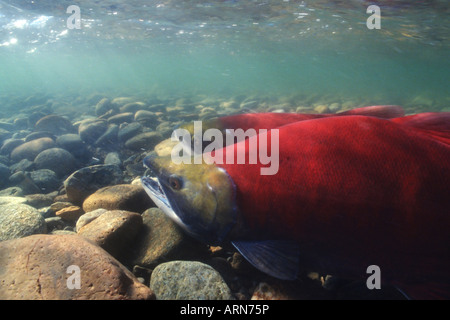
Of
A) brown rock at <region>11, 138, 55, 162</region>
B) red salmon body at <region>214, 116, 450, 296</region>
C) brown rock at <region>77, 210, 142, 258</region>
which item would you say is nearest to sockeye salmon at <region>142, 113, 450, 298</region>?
red salmon body at <region>214, 116, 450, 296</region>

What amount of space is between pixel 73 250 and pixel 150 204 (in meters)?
1.33

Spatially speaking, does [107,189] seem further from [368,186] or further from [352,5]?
[352,5]

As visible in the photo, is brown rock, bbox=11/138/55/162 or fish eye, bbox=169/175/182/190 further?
brown rock, bbox=11/138/55/162

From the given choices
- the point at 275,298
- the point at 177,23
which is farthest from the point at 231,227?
the point at 177,23

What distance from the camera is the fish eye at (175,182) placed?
1.72m

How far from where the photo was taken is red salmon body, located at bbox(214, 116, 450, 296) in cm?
139

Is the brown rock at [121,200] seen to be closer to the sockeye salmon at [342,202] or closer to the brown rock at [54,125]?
the sockeye salmon at [342,202]

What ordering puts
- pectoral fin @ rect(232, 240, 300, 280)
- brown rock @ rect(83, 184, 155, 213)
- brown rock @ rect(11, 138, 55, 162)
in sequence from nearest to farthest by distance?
pectoral fin @ rect(232, 240, 300, 280)
brown rock @ rect(83, 184, 155, 213)
brown rock @ rect(11, 138, 55, 162)

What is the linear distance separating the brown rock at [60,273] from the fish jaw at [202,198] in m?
0.59

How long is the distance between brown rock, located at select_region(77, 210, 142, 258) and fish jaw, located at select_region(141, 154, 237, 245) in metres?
0.87

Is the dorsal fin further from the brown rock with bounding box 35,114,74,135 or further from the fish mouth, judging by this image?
the brown rock with bounding box 35,114,74,135

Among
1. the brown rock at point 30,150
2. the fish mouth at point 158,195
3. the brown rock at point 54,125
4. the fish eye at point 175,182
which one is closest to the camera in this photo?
the fish eye at point 175,182

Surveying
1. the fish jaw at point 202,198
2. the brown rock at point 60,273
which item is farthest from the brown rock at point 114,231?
the fish jaw at point 202,198

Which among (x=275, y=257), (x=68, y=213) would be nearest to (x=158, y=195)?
(x=275, y=257)
